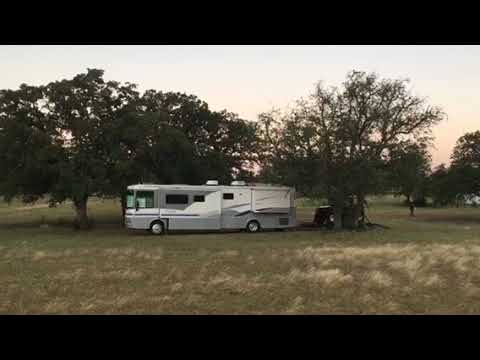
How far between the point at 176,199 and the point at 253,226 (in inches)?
212

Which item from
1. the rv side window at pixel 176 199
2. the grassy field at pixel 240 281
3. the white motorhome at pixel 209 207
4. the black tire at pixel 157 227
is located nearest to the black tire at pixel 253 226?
the white motorhome at pixel 209 207

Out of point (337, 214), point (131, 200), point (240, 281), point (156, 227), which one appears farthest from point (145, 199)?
point (240, 281)

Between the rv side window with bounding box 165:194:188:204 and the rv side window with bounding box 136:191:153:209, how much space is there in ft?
3.16

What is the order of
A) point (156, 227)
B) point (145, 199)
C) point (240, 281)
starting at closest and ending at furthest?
point (240, 281) < point (145, 199) < point (156, 227)

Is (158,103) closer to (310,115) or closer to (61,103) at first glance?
(61,103)

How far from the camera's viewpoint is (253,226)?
27219 mm

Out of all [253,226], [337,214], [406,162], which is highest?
[406,162]

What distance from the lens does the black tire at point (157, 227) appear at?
25.1 meters

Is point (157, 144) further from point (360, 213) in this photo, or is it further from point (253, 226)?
point (360, 213)

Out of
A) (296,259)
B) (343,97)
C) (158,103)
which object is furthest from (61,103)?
(296,259)

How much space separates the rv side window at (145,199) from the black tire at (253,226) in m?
6.42

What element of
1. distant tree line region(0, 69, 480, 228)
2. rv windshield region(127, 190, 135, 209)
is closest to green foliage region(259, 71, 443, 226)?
distant tree line region(0, 69, 480, 228)

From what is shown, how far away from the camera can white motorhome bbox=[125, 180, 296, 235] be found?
25078mm
